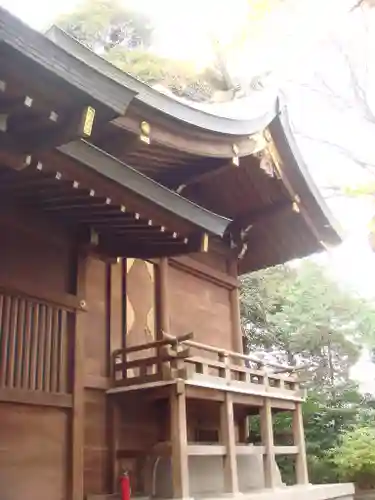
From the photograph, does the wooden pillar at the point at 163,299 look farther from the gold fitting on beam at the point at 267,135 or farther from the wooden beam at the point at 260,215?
the gold fitting on beam at the point at 267,135

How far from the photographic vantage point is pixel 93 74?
10.8 feet

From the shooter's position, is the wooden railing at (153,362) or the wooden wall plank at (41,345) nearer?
the wooden wall plank at (41,345)

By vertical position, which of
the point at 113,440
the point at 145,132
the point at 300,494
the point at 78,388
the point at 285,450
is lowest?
the point at 300,494

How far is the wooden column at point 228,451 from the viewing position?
6.04m

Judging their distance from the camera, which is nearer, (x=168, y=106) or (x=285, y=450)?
(x=168, y=106)

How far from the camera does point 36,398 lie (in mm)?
5020

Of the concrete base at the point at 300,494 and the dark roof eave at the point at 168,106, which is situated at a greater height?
the dark roof eave at the point at 168,106

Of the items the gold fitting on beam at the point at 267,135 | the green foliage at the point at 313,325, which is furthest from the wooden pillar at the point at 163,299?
the green foliage at the point at 313,325

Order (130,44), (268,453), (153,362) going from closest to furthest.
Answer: (153,362), (268,453), (130,44)

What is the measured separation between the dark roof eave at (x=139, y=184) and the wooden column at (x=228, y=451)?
221 cm

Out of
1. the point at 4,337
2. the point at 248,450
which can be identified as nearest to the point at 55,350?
the point at 4,337

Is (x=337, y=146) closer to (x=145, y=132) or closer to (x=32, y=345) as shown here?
(x=145, y=132)

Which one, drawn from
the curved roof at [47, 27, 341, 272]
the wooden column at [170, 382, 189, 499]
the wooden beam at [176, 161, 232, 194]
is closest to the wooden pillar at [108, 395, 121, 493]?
the wooden column at [170, 382, 189, 499]

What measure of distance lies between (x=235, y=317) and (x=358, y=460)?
391 centimetres
